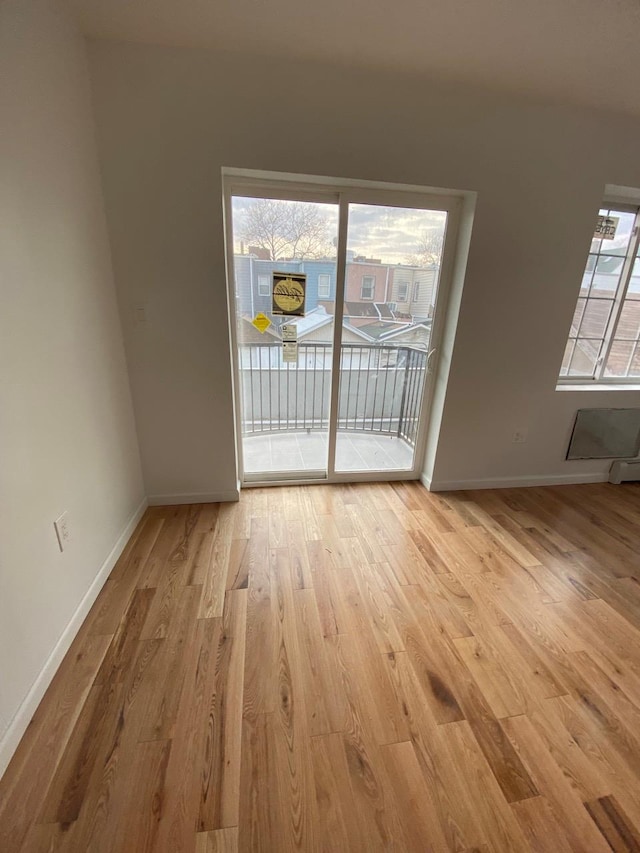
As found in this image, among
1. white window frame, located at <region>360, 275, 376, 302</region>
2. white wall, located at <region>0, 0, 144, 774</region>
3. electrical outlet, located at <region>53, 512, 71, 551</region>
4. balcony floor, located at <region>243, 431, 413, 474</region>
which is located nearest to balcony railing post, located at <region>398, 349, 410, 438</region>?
balcony floor, located at <region>243, 431, 413, 474</region>

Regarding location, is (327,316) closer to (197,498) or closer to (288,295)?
(288,295)

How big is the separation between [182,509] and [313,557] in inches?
40.1

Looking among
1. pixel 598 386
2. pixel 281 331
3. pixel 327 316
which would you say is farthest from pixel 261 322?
pixel 598 386

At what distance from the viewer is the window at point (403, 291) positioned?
2324 mm

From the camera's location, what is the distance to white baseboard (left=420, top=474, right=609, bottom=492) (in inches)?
107

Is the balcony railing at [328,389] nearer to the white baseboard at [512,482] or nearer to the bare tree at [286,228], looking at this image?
the white baseboard at [512,482]

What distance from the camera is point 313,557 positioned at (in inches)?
76.7

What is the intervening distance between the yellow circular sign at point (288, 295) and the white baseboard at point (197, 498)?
1313mm

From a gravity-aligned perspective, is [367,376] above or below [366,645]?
above

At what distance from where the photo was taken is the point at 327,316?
7.57 feet

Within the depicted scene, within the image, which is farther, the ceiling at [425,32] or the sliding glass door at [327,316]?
the sliding glass door at [327,316]

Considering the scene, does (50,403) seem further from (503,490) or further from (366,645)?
(503,490)

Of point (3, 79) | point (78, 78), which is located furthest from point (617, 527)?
point (78, 78)

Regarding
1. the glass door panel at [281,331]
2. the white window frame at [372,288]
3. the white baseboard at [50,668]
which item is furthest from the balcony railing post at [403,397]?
the white baseboard at [50,668]
